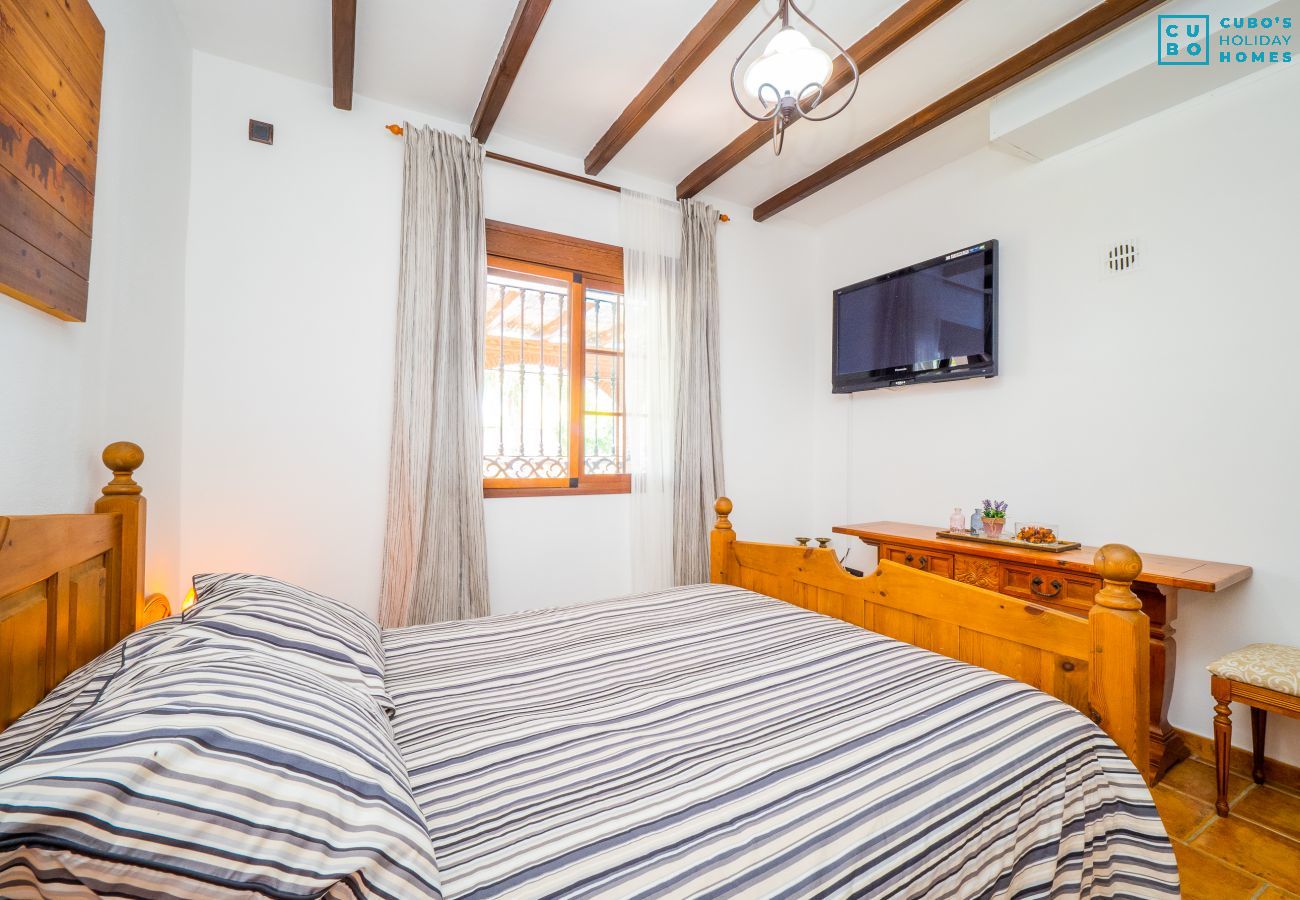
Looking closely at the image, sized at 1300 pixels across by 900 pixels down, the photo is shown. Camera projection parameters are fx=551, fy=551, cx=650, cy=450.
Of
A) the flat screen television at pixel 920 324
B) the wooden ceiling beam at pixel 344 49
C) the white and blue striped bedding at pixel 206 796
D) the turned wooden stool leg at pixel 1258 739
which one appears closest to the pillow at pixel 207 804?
the white and blue striped bedding at pixel 206 796

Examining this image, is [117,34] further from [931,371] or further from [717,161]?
[931,371]

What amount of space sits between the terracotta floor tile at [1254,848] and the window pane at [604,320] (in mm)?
3095

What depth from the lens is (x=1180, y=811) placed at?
74.5 inches

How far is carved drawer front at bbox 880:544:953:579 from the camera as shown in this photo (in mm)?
2594

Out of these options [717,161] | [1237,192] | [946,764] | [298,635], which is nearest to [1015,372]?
[1237,192]

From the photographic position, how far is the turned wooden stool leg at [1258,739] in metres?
2.01

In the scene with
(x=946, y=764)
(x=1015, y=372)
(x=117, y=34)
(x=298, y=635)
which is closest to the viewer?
(x=946, y=764)

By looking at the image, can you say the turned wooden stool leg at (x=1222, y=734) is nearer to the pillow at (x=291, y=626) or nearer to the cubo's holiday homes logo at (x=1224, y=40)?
the cubo's holiday homes logo at (x=1224, y=40)

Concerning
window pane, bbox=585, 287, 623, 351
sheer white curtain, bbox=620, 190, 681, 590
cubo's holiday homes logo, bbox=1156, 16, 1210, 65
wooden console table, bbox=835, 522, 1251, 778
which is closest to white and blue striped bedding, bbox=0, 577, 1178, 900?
wooden console table, bbox=835, 522, 1251, 778

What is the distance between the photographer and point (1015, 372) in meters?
2.84

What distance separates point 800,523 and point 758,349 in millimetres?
1260

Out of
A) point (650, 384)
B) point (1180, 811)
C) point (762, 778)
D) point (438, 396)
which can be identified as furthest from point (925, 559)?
point (438, 396)

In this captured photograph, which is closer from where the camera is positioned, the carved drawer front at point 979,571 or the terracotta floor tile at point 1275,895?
the terracotta floor tile at point 1275,895

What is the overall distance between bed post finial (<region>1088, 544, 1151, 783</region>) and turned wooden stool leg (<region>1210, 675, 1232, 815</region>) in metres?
1.07
